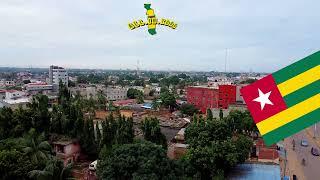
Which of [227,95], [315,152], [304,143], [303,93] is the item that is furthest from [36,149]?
[227,95]

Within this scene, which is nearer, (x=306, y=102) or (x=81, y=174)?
(x=306, y=102)

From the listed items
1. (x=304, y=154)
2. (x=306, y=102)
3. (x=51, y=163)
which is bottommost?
(x=304, y=154)

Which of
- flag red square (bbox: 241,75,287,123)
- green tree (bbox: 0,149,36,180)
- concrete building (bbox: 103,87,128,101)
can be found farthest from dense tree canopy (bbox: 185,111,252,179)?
concrete building (bbox: 103,87,128,101)

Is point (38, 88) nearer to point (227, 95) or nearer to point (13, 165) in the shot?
point (227, 95)

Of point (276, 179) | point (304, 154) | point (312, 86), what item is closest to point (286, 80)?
point (312, 86)

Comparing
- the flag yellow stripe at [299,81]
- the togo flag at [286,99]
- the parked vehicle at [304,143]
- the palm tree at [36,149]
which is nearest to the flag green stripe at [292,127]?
the togo flag at [286,99]

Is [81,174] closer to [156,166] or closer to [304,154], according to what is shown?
[156,166]
